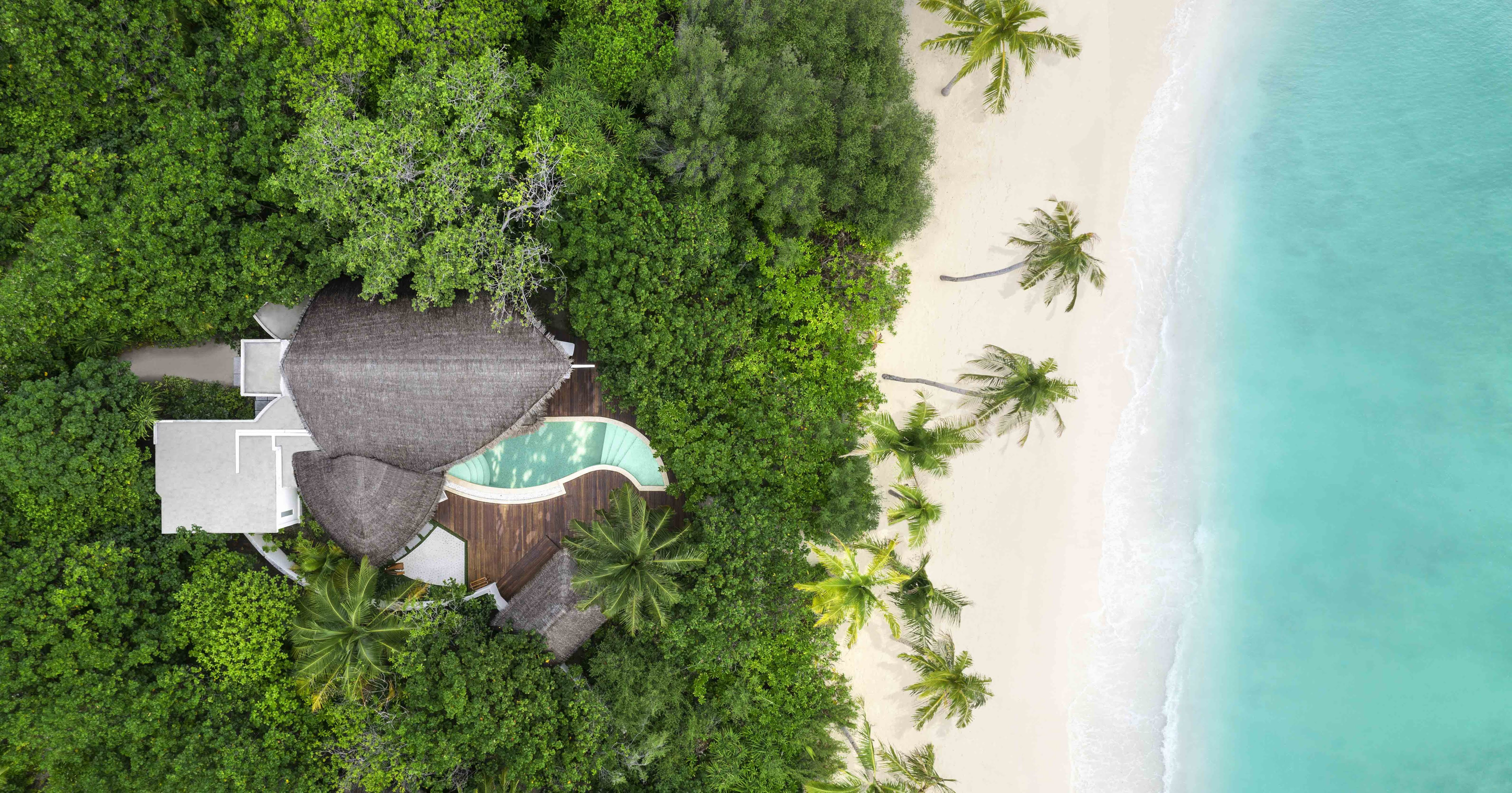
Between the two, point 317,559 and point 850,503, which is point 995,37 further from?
point 317,559

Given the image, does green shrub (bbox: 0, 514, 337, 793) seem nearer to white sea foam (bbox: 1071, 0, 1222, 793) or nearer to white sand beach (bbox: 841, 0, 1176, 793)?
white sand beach (bbox: 841, 0, 1176, 793)

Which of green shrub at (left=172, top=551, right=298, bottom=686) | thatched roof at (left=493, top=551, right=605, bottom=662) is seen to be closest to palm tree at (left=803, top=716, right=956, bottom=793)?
thatched roof at (left=493, top=551, right=605, bottom=662)

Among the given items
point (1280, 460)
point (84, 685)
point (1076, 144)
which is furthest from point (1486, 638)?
point (84, 685)

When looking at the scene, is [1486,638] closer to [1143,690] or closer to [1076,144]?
[1143,690]

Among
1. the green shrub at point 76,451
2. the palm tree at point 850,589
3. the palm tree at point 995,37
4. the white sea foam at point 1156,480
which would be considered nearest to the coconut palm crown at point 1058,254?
the white sea foam at point 1156,480

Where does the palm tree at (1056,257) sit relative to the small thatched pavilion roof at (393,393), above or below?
above

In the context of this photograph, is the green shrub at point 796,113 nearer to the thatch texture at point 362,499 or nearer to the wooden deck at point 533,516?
the wooden deck at point 533,516

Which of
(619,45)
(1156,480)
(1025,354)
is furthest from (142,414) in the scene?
(1156,480)
